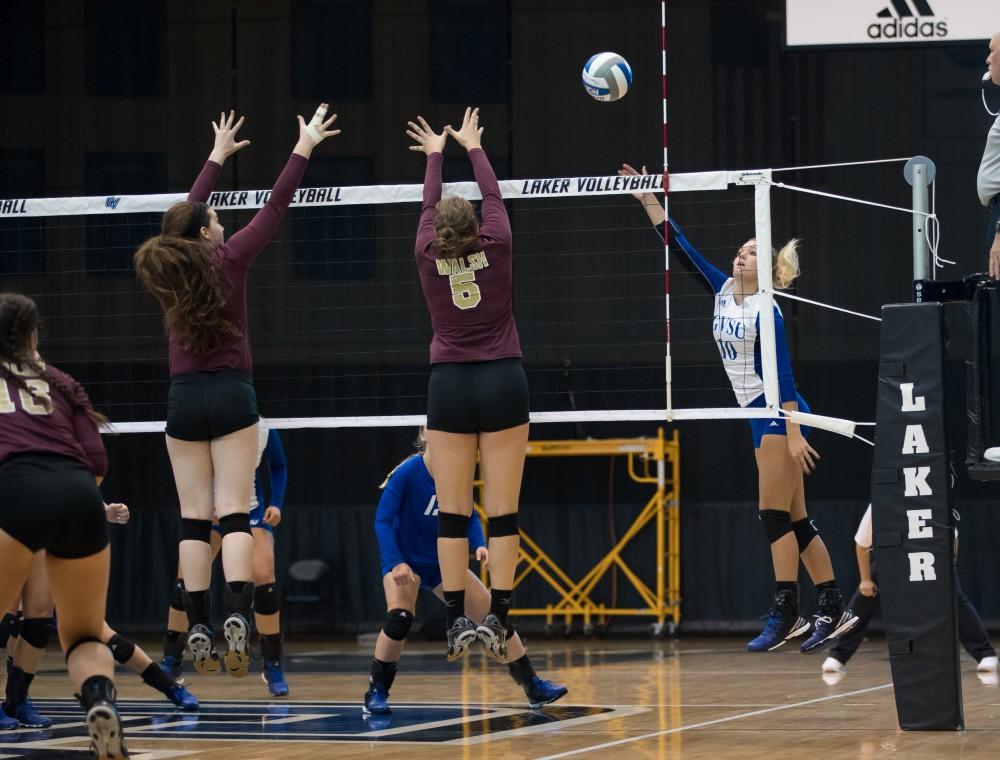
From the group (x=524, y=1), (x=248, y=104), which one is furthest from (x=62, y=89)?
(x=524, y=1)

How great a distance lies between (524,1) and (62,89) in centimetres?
404

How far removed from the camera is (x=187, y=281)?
19.3 ft

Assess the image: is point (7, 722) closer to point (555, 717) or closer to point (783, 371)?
point (555, 717)

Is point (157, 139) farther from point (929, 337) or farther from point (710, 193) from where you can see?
point (929, 337)

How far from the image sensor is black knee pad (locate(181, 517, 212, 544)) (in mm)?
6203

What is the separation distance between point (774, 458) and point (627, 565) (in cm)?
530

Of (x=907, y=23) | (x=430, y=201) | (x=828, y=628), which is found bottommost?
(x=828, y=628)

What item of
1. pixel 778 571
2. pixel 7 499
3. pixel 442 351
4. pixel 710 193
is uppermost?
pixel 710 193

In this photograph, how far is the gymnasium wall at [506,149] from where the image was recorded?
40.0 feet

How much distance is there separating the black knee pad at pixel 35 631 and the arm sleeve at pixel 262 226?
195 centimetres

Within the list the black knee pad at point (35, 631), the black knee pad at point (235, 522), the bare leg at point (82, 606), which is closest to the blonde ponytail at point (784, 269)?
the black knee pad at point (235, 522)

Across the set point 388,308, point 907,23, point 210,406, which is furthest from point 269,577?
point 907,23

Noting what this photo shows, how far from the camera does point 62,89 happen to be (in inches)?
524

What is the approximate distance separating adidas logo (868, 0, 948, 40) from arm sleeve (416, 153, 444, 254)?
4.15m
